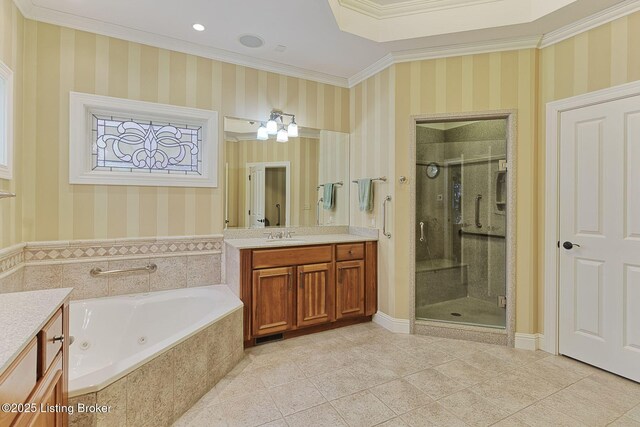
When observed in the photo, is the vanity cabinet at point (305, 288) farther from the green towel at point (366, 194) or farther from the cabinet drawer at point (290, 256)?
the green towel at point (366, 194)

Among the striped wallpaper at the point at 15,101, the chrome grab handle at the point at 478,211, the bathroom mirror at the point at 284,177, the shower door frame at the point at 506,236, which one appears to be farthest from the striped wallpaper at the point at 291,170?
the chrome grab handle at the point at 478,211

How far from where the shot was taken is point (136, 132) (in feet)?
9.20

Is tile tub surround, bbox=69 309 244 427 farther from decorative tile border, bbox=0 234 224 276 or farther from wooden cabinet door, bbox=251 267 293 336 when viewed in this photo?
decorative tile border, bbox=0 234 224 276

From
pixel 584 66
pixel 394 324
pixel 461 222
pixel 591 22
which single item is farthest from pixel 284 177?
pixel 591 22

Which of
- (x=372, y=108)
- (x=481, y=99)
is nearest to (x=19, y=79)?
(x=372, y=108)

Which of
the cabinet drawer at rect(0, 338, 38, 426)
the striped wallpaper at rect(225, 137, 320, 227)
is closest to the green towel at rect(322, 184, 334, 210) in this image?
the striped wallpaper at rect(225, 137, 320, 227)

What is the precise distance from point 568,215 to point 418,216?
1.23m

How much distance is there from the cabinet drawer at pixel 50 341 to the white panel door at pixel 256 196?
209 centimetres

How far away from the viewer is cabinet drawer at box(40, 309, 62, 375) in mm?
1066

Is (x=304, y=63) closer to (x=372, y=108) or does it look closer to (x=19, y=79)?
(x=372, y=108)

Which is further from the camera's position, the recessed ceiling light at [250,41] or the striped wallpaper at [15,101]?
the recessed ceiling light at [250,41]

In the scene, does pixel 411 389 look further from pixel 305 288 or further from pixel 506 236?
pixel 506 236

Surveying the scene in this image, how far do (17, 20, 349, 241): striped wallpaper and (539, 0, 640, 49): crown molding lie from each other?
260cm

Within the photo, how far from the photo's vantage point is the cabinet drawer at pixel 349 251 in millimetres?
3113
